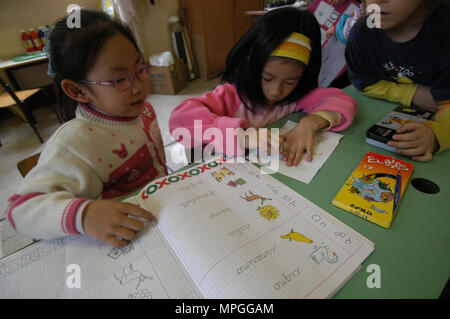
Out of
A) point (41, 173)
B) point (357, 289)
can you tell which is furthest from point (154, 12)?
point (357, 289)

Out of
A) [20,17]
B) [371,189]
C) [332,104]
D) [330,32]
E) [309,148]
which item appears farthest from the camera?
[20,17]

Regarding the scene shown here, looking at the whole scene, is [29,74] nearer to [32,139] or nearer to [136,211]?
[32,139]

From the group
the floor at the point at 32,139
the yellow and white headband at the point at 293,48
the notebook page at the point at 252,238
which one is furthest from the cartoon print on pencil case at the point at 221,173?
the floor at the point at 32,139

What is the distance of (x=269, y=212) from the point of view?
0.40 m

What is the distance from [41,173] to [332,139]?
2.31 ft

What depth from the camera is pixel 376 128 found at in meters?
0.58

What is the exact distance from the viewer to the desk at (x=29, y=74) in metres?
2.05

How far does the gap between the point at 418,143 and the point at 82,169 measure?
786mm

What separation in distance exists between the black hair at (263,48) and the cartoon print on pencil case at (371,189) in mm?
388

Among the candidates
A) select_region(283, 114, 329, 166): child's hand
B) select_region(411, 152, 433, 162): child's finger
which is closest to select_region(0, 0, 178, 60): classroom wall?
select_region(283, 114, 329, 166): child's hand

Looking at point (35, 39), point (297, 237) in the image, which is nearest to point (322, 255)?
point (297, 237)

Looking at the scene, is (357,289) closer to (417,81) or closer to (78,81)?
(78,81)

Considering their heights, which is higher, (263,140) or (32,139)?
(263,140)
